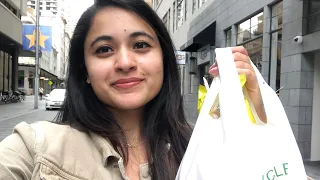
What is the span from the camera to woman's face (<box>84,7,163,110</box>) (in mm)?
1365

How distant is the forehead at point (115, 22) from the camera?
1387mm

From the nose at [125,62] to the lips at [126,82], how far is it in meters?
0.04

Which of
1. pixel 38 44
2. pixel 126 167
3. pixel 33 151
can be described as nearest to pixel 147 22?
pixel 126 167

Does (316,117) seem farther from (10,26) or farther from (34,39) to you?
(34,39)

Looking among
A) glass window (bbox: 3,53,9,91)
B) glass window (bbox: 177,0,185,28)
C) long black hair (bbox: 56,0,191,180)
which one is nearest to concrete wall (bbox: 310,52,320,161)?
long black hair (bbox: 56,0,191,180)

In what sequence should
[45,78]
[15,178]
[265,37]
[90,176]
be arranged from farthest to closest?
[45,78]
[265,37]
[90,176]
[15,178]

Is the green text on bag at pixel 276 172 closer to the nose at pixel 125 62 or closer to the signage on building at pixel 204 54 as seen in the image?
the nose at pixel 125 62

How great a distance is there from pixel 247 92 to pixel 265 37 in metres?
8.65

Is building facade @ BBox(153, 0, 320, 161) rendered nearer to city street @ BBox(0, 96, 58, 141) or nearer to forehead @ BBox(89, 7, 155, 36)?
forehead @ BBox(89, 7, 155, 36)

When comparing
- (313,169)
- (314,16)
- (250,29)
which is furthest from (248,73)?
(250,29)

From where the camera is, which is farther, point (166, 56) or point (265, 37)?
point (265, 37)

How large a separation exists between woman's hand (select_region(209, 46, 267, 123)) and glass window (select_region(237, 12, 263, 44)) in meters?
9.23

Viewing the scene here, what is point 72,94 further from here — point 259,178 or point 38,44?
point 38,44

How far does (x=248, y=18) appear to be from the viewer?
11.1 m
